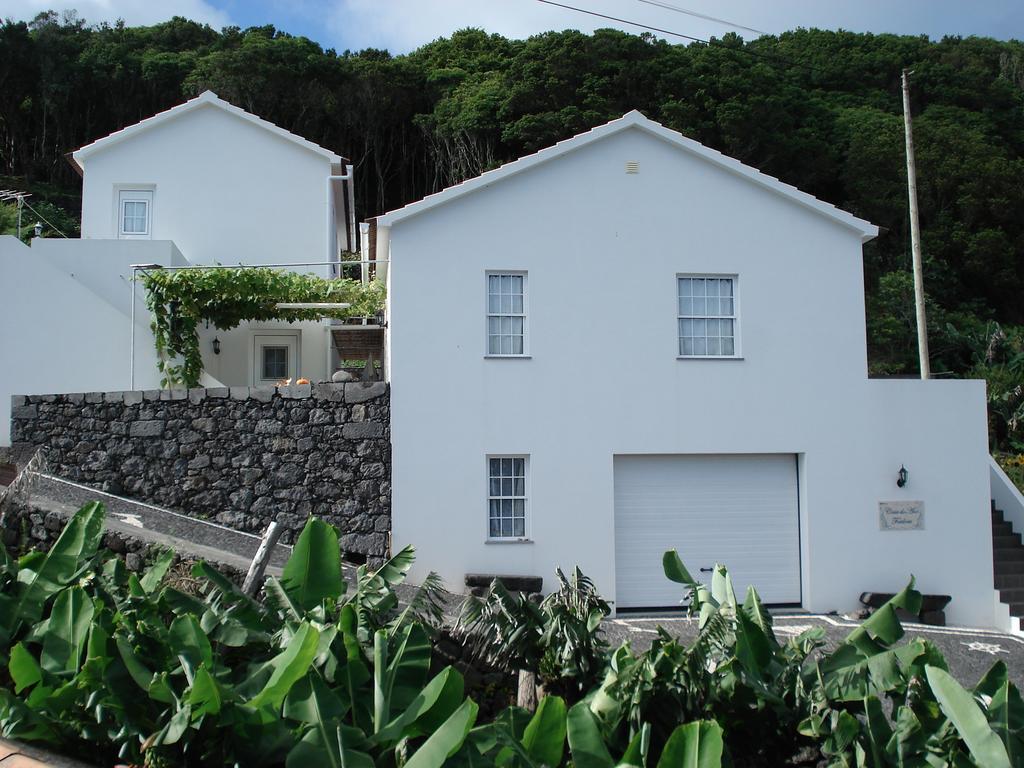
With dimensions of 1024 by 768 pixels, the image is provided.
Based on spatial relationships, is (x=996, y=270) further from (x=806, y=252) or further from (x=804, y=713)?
(x=804, y=713)

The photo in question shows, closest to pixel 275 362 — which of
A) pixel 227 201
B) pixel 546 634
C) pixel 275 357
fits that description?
pixel 275 357

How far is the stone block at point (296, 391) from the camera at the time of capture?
1337 cm

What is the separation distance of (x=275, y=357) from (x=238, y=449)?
19.8ft

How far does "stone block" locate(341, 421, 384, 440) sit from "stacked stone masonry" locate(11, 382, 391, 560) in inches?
0.6

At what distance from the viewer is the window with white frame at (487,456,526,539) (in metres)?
13.1

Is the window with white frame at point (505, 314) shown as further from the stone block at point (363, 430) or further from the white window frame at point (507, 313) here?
the stone block at point (363, 430)

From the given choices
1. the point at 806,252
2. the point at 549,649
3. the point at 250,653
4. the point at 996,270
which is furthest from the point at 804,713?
the point at 996,270

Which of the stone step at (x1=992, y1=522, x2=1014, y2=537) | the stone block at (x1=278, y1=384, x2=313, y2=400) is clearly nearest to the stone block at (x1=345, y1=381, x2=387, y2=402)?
the stone block at (x1=278, y1=384, x2=313, y2=400)

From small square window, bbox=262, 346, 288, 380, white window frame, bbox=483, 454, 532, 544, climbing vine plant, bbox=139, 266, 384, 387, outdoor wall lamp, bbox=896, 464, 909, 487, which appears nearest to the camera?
white window frame, bbox=483, 454, 532, 544

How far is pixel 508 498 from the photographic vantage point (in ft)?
43.1

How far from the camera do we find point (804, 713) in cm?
629

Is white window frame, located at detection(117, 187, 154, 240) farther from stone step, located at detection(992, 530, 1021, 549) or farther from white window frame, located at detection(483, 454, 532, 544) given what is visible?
stone step, located at detection(992, 530, 1021, 549)

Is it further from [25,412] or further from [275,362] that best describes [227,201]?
[25,412]

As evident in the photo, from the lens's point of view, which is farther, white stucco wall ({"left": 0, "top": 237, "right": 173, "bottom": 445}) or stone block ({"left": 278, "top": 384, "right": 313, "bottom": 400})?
white stucco wall ({"left": 0, "top": 237, "right": 173, "bottom": 445})
